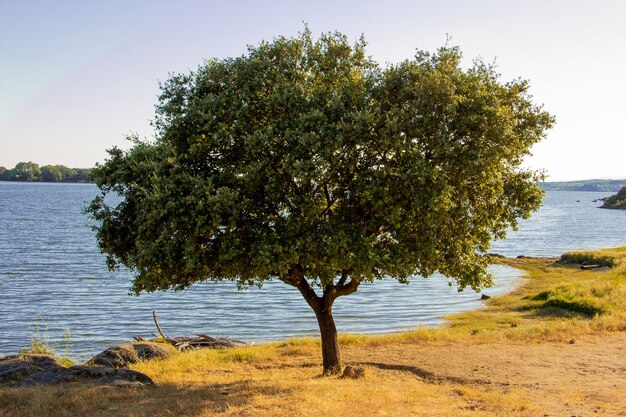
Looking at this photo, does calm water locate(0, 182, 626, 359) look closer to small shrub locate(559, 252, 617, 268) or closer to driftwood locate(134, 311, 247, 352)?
driftwood locate(134, 311, 247, 352)

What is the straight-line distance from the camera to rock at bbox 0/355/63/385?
895 inches

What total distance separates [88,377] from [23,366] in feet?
10.9

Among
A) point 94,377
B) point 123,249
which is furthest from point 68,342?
point 123,249

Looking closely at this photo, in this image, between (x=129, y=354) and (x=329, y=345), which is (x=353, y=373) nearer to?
(x=329, y=345)

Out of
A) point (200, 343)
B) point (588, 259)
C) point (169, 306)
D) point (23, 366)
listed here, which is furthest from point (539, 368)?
point (588, 259)

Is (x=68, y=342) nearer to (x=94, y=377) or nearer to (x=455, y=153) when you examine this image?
(x=94, y=377)

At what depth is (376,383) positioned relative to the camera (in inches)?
920

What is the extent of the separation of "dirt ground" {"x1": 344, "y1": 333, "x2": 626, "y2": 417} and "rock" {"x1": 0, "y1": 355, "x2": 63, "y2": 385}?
14.1 metres

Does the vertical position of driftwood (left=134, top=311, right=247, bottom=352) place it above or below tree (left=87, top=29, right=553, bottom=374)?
below

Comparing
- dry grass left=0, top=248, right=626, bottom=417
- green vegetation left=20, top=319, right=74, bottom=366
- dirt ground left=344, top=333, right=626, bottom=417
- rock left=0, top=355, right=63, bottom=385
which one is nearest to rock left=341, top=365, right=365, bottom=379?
dry grass left=0, top=248, right=626, bottom=417

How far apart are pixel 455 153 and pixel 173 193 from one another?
31.0 ft

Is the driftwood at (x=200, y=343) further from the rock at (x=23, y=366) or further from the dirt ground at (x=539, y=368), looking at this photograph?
the rock at (x=23, y=366)

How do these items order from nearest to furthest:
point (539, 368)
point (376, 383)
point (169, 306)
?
point (376, 383) < point (539, 368) < point (169, 306)

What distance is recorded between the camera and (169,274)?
66.3 feet
